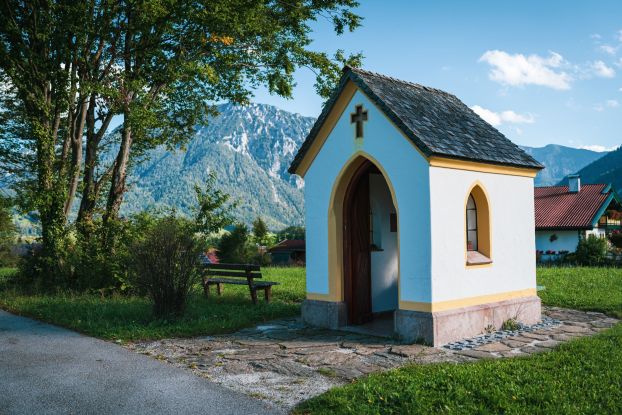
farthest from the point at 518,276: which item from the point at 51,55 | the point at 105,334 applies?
the point at 51,55

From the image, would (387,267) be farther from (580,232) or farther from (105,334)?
(580,232)

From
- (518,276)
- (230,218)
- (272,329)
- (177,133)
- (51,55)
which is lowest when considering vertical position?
(272,329)

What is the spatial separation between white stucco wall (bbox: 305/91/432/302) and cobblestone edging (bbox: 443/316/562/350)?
0.84 metres

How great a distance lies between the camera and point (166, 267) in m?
10.2

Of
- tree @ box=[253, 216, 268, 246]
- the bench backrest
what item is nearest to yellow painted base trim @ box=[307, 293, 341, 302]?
the bench backrest

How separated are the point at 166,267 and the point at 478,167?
6.04m

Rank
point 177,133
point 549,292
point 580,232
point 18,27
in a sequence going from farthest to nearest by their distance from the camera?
point 580,232 → point 177,133 → point 18,27 → point 549,292

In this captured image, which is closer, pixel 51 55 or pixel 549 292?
pixel 549 292

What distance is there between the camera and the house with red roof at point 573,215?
3622cm

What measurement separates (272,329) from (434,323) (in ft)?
10.1

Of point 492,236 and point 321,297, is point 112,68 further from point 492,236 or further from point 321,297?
point 492,236

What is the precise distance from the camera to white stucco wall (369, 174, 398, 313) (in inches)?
441

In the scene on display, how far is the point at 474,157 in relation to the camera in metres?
9.24

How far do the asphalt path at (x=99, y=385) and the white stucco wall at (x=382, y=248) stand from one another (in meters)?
5.27
